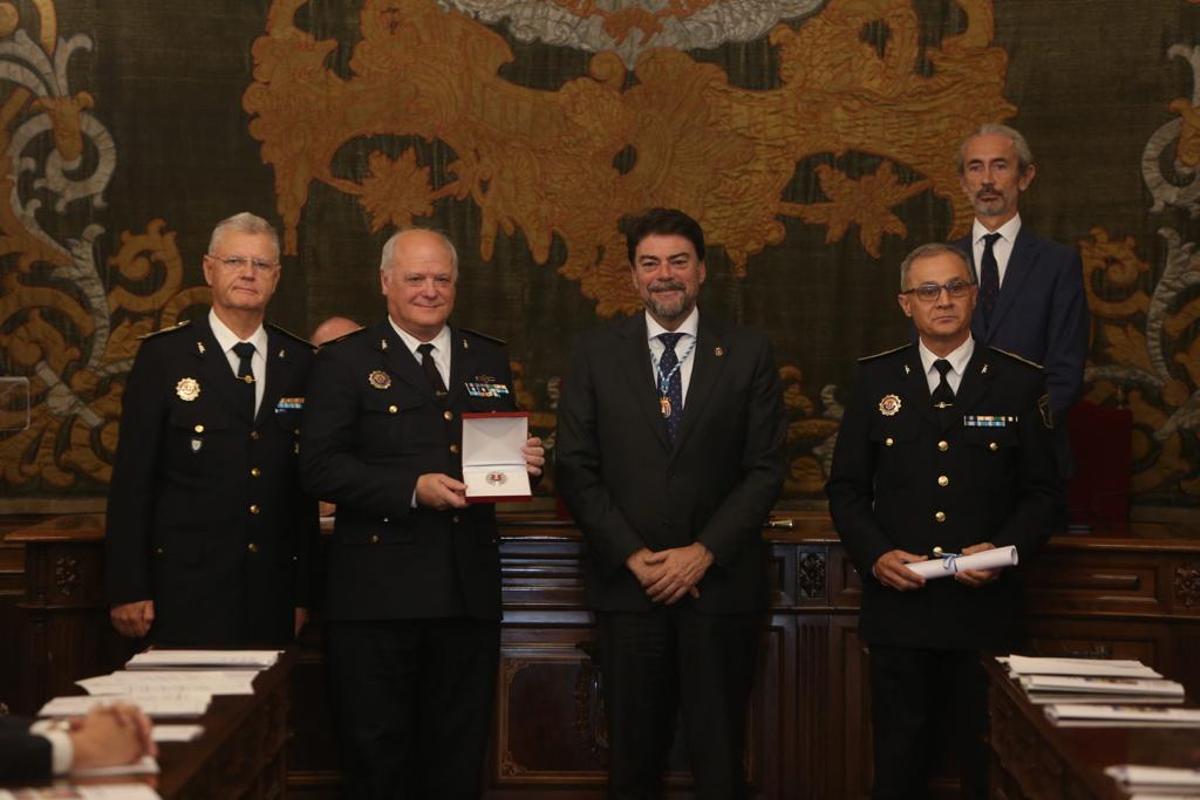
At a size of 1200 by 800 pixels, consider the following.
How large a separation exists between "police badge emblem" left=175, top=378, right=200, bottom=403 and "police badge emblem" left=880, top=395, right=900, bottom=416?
1.83 meters

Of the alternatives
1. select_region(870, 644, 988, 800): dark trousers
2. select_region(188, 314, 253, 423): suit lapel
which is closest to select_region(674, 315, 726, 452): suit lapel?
select_region(870, 644, 988, 800): dark trousers

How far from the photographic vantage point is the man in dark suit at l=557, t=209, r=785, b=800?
13.1 ft

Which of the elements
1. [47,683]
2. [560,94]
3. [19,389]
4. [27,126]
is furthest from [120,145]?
[47,683]

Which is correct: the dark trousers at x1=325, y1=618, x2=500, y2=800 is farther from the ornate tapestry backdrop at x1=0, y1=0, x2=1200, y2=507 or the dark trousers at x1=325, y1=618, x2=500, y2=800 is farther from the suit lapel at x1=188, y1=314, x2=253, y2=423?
the ornate tapestry backdrop at x1=0, y1=0, x2=1200, y2=507

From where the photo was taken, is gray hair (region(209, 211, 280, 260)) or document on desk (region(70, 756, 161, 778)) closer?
document on desk (region(70, 756, 161, 778))

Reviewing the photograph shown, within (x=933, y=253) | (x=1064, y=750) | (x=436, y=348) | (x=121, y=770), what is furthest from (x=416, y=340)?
(x=1064, y=750)

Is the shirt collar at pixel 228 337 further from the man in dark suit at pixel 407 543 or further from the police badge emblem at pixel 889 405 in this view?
the police badge emblem at pixel 889 405

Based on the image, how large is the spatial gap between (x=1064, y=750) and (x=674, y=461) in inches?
63.5

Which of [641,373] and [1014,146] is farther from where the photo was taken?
[1014,146]

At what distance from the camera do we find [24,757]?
2.33 meters

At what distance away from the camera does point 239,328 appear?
4168 millimetres

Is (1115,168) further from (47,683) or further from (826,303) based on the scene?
(47,683)

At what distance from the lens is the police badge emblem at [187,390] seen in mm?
4078

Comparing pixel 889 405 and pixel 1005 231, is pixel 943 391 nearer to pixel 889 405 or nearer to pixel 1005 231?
pixel 889 405
